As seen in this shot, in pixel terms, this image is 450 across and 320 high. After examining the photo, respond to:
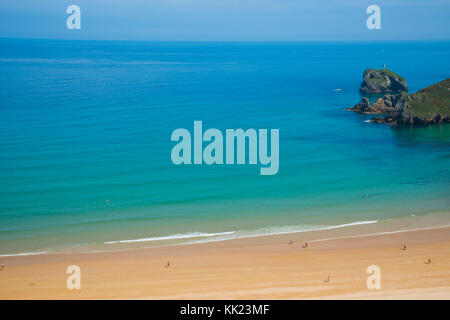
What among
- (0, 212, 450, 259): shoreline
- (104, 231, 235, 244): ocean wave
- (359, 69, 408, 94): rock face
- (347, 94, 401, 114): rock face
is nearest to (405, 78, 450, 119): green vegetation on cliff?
(347, 94, 401, 114): rock face

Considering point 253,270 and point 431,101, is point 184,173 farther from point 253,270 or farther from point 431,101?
point 431,101

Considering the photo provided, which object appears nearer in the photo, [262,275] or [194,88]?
[262,275]

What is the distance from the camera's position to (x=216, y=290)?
2302 centimetres

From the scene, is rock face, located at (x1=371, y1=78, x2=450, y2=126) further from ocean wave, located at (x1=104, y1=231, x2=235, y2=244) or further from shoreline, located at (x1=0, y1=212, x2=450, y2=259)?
ocean wave, located at (x1=104, y1=231, x2=235, y2=244)

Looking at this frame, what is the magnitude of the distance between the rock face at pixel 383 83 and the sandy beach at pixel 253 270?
204 ft

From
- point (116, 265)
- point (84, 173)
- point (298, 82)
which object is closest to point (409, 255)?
point (116, 265)

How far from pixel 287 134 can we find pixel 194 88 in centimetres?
4506

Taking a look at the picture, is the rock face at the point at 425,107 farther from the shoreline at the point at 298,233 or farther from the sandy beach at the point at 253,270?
the sandy beach at the point at 253,270

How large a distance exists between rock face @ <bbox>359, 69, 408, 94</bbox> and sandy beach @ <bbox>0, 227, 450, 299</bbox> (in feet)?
204

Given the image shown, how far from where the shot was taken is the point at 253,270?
25234mm

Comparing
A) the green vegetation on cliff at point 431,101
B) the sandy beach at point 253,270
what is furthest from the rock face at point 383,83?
the sandy beach at point 253,270

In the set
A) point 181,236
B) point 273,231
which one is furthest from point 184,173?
point 273,231

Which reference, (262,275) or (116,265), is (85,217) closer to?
(116,265)

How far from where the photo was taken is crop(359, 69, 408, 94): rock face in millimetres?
86812
